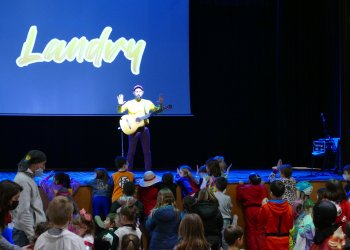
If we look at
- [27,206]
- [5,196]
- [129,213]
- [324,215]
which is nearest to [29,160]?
[27,206]

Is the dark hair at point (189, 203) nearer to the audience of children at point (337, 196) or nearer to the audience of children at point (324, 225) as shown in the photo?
the audience of children at point (337, 196)

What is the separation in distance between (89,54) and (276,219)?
6.37 meters

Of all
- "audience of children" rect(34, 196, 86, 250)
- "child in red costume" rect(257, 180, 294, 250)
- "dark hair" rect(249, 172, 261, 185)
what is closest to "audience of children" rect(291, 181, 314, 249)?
"child in red costume" rect(257, 180, 294, 250)

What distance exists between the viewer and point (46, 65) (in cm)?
1060

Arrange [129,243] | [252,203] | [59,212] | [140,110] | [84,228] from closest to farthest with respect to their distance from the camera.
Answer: [59,212] < [129,243] < [84,228] < [252,203] < [140,110]

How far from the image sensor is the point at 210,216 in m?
5.00

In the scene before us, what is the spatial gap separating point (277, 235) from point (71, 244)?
2582mm

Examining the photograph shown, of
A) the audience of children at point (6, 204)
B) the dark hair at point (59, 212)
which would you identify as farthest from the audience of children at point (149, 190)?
the dark hair at point (59, 212)

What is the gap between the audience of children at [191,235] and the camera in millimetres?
3957

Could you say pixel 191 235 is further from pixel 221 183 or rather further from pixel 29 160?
pixel 221 183

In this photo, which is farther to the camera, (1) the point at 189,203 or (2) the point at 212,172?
(2) the point at 212,172

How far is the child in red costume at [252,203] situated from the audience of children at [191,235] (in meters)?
2.82

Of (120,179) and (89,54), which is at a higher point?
(89,54)

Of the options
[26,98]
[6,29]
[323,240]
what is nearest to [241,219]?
[323,240]
